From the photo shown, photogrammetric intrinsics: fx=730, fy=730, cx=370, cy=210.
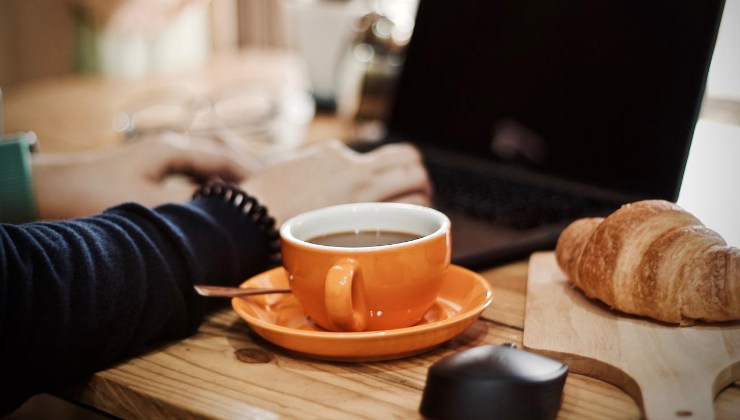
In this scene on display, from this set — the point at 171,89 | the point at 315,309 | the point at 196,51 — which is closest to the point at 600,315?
the point at 315,309

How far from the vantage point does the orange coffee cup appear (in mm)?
491

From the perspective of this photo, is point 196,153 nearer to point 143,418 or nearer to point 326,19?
point 143,418

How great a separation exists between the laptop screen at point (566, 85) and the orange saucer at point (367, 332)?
315 millimetres

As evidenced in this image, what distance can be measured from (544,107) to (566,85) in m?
0.04

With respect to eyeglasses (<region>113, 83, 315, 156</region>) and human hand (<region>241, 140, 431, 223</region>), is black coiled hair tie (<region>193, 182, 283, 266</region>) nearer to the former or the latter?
human hand (<region>241, 140, 431, 223</region>)

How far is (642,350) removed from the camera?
489mm

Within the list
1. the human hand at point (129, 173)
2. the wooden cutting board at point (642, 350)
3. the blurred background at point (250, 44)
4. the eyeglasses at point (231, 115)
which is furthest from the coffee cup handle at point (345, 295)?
the eyeglasses at point (231, 115)

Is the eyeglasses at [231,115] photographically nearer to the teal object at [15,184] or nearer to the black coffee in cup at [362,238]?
the teal object at [15,184]

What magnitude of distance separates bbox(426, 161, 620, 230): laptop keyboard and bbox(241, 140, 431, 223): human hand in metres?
0.09

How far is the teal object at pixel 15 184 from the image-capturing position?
797 millimetres

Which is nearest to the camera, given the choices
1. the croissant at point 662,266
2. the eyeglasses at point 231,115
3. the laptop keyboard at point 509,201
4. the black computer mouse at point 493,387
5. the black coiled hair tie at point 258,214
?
the black computer mouse at point 493,387

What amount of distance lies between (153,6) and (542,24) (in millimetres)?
1707

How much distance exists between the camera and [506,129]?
101cm

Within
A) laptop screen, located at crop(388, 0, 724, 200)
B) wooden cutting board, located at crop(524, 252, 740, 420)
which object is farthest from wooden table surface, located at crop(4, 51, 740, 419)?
laptop screen, located at crop(388, 0, 724, 200)
